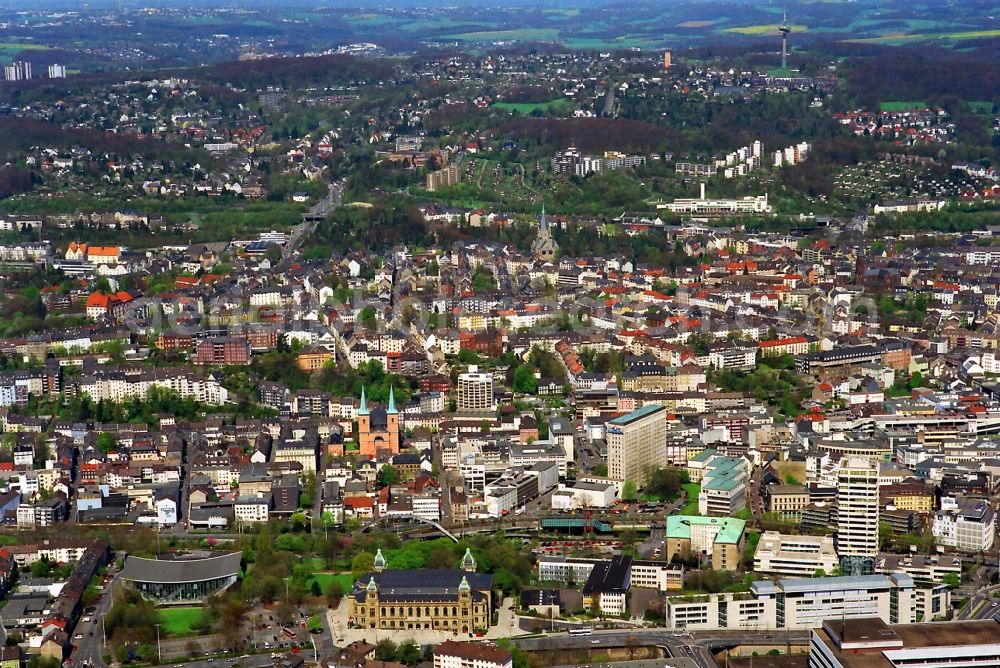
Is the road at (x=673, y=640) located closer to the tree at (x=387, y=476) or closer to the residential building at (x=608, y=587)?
the residential building at (x=608, y=587)

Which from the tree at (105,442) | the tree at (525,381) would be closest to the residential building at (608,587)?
the tree at (105,442)

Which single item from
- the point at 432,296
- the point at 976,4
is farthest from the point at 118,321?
the point at 976,4

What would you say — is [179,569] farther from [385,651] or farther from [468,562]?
[385,651]

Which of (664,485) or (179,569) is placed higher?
(179,569)

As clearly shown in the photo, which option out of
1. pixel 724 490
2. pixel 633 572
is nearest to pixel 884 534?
pixel 724 490

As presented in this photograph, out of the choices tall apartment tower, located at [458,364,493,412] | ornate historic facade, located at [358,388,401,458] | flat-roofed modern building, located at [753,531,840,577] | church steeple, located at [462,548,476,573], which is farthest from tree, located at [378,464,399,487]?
flat-roofed modern building, located at [753,531,840,577]

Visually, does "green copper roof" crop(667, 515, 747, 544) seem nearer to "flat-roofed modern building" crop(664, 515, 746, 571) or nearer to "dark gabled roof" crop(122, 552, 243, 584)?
"flat-roofed modern building" crop(664, 515, 746, 571)

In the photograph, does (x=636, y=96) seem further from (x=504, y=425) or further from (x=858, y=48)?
(x=504, y=425)
